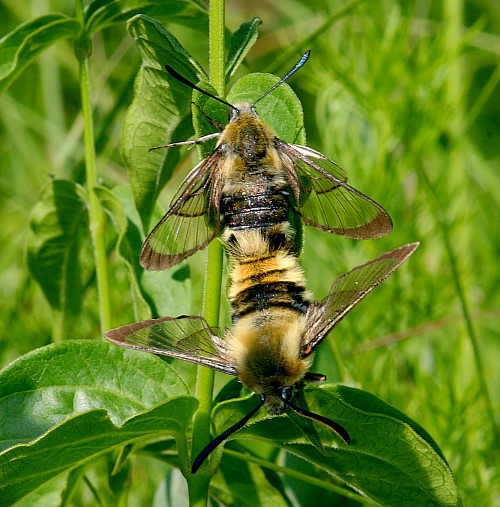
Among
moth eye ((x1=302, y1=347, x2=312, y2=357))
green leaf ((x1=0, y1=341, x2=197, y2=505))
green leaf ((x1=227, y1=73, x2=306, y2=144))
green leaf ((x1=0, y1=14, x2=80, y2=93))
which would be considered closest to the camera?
green leaf ((x1=0, y1=341, x2=197, y2=505))

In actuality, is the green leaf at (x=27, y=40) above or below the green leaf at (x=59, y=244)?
above

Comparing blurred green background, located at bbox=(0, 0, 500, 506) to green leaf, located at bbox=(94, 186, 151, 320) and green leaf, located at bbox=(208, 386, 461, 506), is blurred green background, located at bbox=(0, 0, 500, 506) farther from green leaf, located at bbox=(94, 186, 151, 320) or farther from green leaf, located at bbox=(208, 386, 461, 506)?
green leaf, located at bbox=(208, 386, 461, 506)

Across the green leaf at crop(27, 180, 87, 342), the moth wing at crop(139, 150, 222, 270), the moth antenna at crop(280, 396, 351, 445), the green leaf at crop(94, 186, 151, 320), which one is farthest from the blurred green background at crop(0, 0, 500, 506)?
the moth antenna at crop(280, 396, 351, 445)

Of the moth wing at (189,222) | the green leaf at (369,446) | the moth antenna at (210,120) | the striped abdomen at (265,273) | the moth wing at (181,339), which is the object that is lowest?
the green leaf at (369,446)

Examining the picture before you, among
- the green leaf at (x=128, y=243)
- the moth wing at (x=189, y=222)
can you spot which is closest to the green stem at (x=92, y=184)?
the green leaf at (x=128, y=243)

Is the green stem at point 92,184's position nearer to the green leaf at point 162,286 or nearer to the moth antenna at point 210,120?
the green leaf at point 162,286

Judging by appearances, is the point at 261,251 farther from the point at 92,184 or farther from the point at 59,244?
the point at 59,244

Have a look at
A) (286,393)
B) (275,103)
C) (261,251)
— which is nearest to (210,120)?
(275,103)
